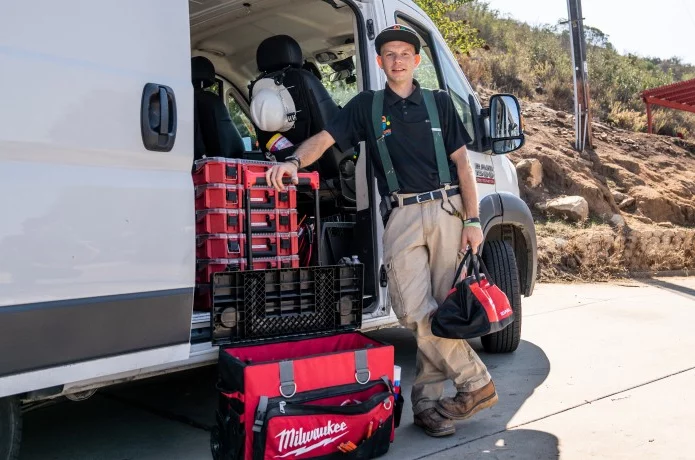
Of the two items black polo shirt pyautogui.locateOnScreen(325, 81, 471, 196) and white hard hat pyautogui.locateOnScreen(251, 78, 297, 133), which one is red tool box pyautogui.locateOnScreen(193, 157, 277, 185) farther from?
white hard hat pyautogui.locateOnScreen(251, 78, 297, 133)

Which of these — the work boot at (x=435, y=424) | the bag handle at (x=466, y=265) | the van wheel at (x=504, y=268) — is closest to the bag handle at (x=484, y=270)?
the bag handle at (x=466, y=265)

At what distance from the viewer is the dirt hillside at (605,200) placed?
31.3ft

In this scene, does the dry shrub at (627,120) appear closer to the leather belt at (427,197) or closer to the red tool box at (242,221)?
the leather belt at (427,197)

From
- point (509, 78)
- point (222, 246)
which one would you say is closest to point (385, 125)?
point (222, 246)

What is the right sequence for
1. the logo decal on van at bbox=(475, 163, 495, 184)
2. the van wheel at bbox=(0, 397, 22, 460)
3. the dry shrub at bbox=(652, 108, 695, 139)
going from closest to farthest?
the van wheel at bbox=(0, 397, 22, 460), the logo decal on van at bbox=(475, 163, 495, 184), the dry shrub at bbox=(652, 108, 695, 139)

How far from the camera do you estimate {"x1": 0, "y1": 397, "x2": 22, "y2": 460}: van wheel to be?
2660 mm

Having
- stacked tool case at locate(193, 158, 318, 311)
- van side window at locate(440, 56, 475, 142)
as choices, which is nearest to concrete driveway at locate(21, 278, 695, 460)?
stacked tool case at locate(193, 158, 318, 311)

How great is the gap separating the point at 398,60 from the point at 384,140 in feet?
1.25

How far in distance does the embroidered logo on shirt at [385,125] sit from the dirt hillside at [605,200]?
19.4 ft

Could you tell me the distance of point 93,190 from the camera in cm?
262

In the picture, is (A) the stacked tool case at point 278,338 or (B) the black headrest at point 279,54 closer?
(A) the stacked tool case at point 278,338

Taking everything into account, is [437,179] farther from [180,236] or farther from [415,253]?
[180,236]

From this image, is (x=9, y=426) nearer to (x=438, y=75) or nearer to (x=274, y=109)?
(x=274, y=109)

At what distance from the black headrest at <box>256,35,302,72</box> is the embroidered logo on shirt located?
1156 millimetres
